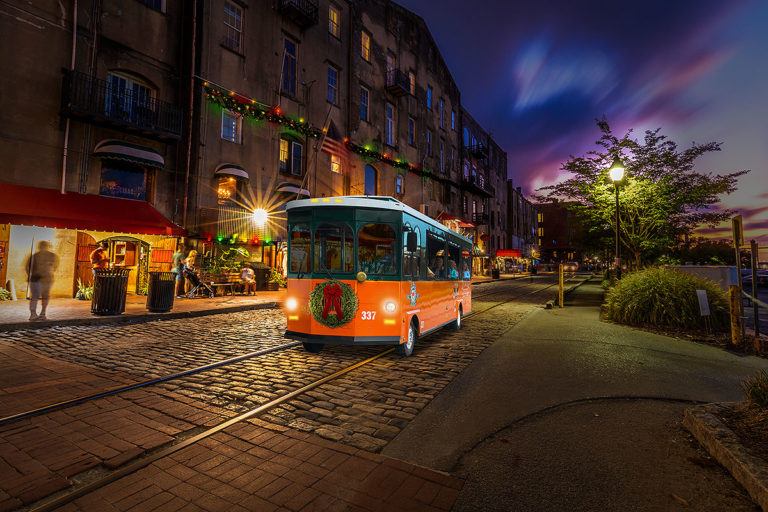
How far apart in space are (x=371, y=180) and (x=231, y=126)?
38.3ft

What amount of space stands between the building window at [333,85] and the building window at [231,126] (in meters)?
7.22

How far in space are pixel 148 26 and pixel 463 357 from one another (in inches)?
716

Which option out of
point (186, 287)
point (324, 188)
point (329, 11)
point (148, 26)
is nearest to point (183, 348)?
point (186, 287)

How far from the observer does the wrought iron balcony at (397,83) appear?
28203mm

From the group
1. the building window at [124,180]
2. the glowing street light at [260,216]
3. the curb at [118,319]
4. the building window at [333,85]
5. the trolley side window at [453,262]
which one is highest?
the building window at [333,85]

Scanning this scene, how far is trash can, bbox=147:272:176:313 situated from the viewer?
10.8 m

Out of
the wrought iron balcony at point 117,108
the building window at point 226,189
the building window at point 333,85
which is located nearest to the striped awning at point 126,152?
the wrought iron balcony at point 117,108

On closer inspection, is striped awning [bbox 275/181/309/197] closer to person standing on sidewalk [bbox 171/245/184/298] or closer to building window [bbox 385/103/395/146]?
person standing on sidewalk [bbox 171/245/184/298]

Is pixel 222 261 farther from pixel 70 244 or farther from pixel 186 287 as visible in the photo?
pixel 70 244

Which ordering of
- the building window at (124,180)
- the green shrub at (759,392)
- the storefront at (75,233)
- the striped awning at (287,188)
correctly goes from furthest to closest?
the striped awning at (287,188)
the building window at (124,180)
the storefront at (75,233)
the green shrub at (759,392)

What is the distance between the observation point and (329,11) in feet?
76.0

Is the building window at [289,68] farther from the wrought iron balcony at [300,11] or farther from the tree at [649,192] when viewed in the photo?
the tree at [649,192]

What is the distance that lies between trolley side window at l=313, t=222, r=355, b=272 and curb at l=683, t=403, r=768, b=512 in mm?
4882

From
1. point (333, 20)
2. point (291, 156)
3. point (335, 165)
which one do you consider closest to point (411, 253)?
point (291, 156)
